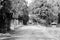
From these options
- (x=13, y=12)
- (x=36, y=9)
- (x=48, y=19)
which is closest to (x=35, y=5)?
(x=36, y=9)

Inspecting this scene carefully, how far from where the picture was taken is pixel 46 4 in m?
73.4

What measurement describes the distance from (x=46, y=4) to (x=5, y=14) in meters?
→ 46.2

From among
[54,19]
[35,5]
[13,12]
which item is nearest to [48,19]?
[54,19]

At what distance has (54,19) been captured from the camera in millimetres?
76500

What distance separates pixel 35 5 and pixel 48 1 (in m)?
6.52

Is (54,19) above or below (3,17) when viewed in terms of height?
below

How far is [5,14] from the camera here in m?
29.3

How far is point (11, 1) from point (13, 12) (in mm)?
2207

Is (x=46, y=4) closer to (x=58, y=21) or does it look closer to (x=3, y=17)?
(x=58, y=21)

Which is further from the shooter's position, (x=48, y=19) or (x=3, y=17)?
(x=48, y=19)

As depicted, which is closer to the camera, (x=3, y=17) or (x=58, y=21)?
(x=3, y=17)

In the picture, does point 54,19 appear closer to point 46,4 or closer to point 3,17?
point 46,4

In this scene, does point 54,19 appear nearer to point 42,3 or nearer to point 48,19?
point 48,19

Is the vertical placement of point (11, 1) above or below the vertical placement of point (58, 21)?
above
